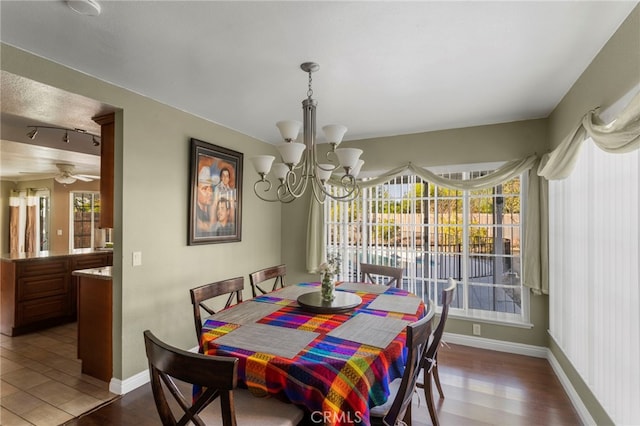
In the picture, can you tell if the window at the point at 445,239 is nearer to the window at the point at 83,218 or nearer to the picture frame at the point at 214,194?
the picture frame at the point at 214,194

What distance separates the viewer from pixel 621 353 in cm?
178

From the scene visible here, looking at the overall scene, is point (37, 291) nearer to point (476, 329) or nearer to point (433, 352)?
point (433, 352)

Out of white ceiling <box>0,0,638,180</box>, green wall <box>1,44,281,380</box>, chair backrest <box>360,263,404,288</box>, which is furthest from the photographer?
chair backrest <box>360,263,404,288</box>

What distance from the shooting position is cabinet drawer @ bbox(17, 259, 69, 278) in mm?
3922

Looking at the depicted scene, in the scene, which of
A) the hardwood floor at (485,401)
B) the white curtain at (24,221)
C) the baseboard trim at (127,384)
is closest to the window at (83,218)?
the white curtain at (24,221)

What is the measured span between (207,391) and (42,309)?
428 cm

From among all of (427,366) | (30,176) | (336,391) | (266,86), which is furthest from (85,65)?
(30,176)

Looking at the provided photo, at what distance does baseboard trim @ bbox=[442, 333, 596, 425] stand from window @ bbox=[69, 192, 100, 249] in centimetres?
799

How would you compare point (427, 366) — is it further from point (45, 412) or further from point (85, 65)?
point (85, 65)

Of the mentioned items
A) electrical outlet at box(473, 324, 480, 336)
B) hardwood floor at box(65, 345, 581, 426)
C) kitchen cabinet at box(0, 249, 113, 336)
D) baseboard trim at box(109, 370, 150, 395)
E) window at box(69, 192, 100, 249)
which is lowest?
hardwood floor at box(65, 345, 581, 426)

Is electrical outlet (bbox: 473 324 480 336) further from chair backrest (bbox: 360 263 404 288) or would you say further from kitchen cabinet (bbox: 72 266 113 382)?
kitchen cabinet (bbox: 72 266 113 382)

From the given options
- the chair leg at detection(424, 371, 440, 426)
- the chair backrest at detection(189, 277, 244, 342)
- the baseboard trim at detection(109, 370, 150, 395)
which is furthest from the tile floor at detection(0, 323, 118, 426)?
the chair leg at detection(424, 371, 440, 426)

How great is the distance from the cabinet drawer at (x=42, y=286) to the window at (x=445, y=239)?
11.8 ft

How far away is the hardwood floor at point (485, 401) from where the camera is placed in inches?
89.9
